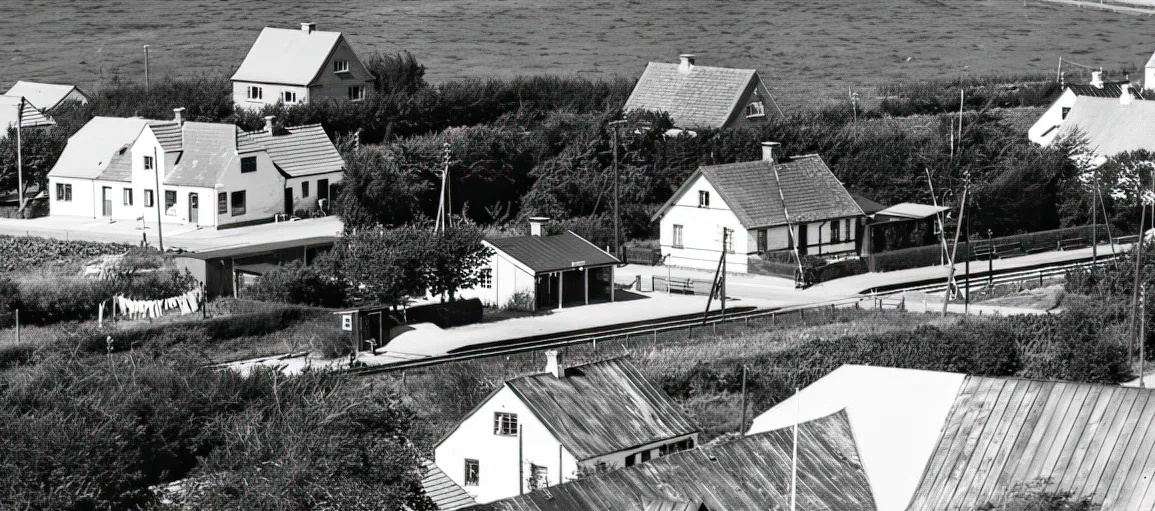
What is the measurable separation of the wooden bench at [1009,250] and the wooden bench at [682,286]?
12232mm

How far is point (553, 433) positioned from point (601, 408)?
173cm

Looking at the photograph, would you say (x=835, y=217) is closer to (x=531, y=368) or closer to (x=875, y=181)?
(x=875, y=181)

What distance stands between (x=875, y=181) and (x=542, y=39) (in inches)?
2564

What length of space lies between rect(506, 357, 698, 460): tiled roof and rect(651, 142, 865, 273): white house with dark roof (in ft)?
69.4

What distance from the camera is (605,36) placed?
129375 mm

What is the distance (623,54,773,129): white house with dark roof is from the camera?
241ft

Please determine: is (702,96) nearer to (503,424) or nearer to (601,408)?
(601,408)

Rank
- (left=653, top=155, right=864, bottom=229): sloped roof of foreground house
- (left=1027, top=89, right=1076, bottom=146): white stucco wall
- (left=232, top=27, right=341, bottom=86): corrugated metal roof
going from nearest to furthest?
(left=653, top=155, right=864, bottom=229): sloped roof of foreground house < (left=232, top=27, right=341, bottom=86): corrugated metal roof < (left=1027, top=89, right=1076, bottom=146): white stucco wall

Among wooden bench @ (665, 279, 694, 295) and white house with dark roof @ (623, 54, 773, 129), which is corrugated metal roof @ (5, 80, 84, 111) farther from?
wooden bench @ (665, 279, 694, 295)

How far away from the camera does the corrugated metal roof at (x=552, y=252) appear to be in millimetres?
50094

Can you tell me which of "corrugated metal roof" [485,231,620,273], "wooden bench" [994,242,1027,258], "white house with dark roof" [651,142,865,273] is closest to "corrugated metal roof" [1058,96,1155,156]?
"wooden bench" [994,242,1027,258]


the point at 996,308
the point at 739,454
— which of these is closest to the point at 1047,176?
the point at 996,308

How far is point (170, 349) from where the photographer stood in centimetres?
4175

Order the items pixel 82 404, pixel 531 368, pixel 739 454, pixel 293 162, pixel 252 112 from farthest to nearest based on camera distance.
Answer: pixel 252 112 < pixel 293 162 < pixel 531 368 < pixel 82 404 < pixel 739 454
